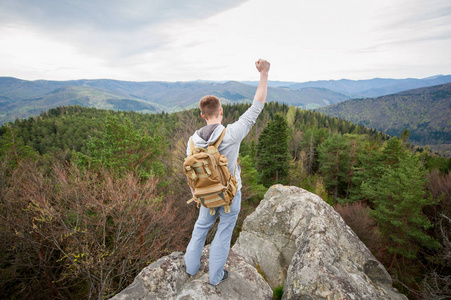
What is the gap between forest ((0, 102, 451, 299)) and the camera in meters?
7.38

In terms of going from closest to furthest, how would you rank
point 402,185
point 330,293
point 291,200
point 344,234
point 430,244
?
point 330,293
point 344,234
point 291,200
point 430,244
point 402,185

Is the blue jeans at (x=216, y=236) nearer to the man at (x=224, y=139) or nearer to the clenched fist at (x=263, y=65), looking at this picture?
the man at (x=224, y=139)

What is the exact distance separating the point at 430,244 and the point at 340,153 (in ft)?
49.5

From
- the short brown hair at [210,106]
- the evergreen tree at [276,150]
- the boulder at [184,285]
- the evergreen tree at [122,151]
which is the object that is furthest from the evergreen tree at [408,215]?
the evergreen tree at [122,151]

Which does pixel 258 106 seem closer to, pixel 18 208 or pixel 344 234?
pixel 344 234

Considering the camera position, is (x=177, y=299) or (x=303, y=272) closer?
(x=177, y=299)

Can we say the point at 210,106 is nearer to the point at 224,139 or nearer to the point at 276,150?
the point at 224,139

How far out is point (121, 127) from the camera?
49.7 feet

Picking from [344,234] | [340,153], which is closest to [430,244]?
[344,234]

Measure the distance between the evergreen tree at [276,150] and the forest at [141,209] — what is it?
0.11 meters

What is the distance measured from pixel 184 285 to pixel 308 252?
2.73 metres

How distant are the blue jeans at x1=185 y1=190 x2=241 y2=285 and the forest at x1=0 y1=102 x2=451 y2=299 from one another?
352cm

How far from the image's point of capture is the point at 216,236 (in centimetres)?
357

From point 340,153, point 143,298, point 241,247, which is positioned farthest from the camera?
point 340,153
